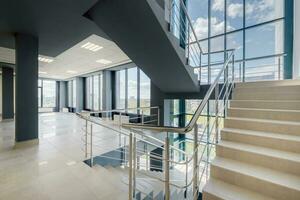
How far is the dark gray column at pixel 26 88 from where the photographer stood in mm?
4012

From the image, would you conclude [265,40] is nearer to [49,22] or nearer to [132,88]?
→ [49,22]

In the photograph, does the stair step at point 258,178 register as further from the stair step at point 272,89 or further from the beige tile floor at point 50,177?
the stair step at point 272,89

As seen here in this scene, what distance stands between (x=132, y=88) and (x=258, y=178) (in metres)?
7.24

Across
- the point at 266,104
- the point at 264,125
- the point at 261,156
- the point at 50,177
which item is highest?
the point at 266,104

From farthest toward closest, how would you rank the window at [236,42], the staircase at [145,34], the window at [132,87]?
the window at [132,87] < the window at [236,42] < the staircase at [145,34]

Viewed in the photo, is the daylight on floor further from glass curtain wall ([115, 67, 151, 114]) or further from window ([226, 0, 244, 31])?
glass curtain wall ([115, 67, 151, 114])

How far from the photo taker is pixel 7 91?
27.9ft

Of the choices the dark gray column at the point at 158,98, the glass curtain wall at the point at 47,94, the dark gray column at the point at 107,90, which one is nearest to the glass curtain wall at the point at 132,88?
the dark gray column at the point at 107,90

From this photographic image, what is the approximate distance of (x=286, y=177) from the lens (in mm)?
1499

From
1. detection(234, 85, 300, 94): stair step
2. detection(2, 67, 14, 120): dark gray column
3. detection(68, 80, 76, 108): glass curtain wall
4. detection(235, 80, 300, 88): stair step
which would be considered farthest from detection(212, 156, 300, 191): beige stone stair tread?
detection(68, 80, 76, 108): glass curtain wall

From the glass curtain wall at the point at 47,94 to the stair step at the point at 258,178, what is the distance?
15696 mm

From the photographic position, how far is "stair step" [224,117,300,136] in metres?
1.93

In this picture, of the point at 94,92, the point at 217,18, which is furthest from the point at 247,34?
the point at 94,92

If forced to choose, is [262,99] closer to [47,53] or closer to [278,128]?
[278,128]
